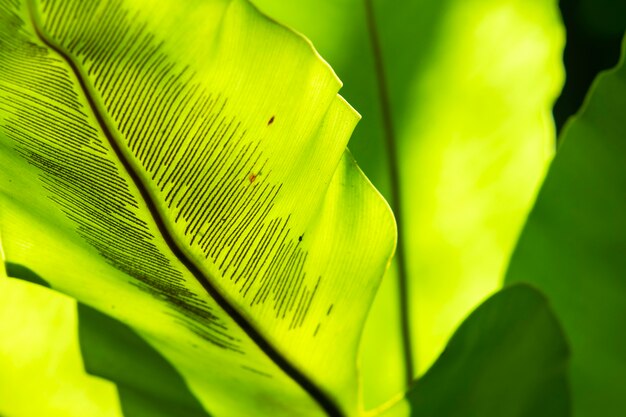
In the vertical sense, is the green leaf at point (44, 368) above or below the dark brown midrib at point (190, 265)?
below

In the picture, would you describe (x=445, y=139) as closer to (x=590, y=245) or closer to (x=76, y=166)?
(x=590, y=245)

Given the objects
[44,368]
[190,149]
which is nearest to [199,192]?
[190,149]

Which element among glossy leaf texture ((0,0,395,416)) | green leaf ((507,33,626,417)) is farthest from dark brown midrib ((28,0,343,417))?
green leaf ((507,33,626,417))

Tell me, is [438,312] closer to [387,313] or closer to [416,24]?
[387,313]

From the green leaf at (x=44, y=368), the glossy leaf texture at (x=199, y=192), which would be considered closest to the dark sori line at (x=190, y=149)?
the glossy leaf texture at (x=199, y=192)

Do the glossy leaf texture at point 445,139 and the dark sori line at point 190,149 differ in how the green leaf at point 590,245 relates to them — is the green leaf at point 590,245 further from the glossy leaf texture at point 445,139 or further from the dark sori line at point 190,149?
the dark sori line at point 190,149
